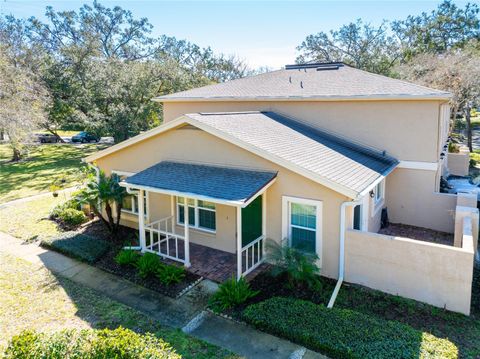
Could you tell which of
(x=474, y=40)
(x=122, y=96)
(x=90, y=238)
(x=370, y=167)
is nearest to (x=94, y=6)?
(x=122, y=96)

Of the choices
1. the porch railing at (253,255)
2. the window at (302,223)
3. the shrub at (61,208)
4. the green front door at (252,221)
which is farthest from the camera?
the shrub at (61,208)

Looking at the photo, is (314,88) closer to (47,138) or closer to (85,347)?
(85,347)

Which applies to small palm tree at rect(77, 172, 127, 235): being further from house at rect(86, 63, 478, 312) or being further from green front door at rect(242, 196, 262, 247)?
green front door at rect(242, 196, 262, 247)

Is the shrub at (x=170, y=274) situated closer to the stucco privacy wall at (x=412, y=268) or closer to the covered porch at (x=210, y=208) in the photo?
the covered porch at (x=210, y=208)

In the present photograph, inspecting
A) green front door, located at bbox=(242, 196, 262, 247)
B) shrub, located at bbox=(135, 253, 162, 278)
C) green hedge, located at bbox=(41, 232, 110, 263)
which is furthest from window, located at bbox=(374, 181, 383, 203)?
green hedge, located at bbox=(41, 232, 110, 263)

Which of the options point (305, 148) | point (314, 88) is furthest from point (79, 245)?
point (314, 88)

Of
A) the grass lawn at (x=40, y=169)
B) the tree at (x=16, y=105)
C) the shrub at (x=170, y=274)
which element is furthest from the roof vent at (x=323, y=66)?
the tree at (x=16, y=105)
